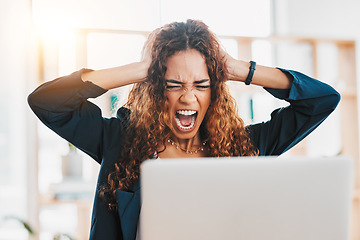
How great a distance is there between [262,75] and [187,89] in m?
0.26

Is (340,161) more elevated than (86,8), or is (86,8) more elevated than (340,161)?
(86,8)

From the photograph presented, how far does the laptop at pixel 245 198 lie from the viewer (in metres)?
0.59

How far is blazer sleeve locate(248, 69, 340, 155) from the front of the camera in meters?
1.31

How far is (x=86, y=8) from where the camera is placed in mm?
2908

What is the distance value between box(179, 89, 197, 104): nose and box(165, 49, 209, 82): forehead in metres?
0.04

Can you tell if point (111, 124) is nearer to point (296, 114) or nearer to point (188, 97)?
point (188, 97)

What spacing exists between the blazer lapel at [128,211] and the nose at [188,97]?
0.32 metres

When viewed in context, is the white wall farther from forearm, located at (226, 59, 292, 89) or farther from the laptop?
the laptop

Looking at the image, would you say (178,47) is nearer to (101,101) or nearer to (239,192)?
(239,192)

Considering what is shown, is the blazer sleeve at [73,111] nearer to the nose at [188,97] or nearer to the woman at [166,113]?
the woman at [166,113]

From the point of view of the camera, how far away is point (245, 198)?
0.61 metres

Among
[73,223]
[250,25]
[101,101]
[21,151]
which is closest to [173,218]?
[101,101]

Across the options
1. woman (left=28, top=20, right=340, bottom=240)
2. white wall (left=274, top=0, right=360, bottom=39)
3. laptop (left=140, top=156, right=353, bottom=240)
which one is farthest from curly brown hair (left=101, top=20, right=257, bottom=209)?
white wall (left=274, top=0, right=360, bottom=39)

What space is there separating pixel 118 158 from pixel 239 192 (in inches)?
28.6
